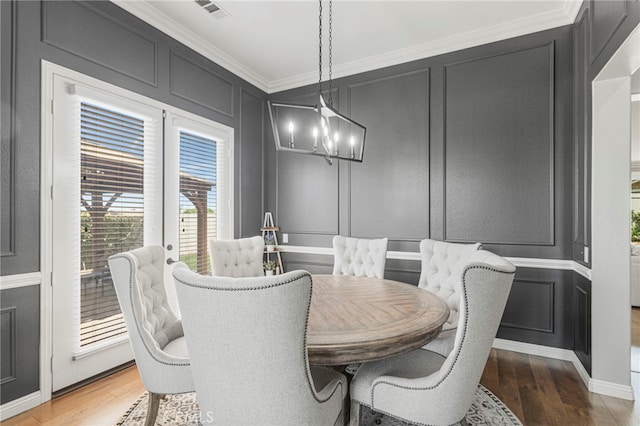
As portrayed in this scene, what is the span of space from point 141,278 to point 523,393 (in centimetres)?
266

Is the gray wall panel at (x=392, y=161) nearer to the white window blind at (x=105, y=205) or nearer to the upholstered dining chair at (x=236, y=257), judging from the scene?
the upholstered dining chair at (x=236, y=257)

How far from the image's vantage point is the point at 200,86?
3.47m

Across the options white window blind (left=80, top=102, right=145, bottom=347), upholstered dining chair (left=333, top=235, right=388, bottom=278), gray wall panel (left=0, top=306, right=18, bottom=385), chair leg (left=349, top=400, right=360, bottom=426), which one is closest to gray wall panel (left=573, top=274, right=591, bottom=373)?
upholstered dining chair (left=333, top=235, right=388, bottom=278)

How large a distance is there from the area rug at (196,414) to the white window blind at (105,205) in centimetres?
76

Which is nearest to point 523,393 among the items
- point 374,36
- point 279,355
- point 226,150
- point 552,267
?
point 552,267

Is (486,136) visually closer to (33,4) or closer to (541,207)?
(541,207)

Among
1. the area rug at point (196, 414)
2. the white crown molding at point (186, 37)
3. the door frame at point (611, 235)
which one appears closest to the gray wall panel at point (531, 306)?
the door frame at point (611, 235)

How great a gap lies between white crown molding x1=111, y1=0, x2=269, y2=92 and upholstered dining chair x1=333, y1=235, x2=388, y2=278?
2.37 m

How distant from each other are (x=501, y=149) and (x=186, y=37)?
10.6 feet

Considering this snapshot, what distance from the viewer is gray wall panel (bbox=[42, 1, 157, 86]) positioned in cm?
228

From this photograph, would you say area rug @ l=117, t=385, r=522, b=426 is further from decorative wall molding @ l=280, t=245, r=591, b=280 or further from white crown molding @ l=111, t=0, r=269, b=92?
white crown molding @ l=111, t=0, r=269, b=92

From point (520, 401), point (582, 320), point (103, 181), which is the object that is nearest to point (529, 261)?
point (582, 320)

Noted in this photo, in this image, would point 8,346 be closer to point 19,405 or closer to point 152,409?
point 19,405

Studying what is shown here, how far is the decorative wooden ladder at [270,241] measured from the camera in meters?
4.21
